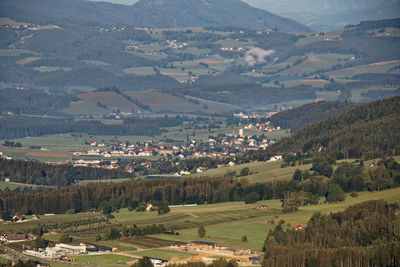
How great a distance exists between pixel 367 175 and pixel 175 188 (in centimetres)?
2740

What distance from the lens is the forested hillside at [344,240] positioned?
305 feet

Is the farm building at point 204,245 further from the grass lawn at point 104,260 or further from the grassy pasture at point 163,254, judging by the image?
the grass lawn at point 104,260

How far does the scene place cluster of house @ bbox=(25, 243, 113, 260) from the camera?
104688mm

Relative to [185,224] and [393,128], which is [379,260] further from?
[393,128]

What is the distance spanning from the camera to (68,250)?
107m

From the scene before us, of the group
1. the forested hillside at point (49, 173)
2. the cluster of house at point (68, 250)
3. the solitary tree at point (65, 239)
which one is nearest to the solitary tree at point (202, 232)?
the cluster of house at point (68, 250)

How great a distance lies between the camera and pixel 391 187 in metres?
137

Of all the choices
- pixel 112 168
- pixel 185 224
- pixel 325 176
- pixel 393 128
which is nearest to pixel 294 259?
pixel 185 224

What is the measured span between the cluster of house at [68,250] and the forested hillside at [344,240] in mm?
17383

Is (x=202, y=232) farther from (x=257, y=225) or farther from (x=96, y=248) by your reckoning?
(x=96, y=248)

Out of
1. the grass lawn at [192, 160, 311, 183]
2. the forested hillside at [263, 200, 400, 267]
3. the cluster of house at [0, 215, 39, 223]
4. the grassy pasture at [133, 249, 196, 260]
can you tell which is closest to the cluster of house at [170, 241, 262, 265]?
the forested hillside at [263, 200, 400, 267]

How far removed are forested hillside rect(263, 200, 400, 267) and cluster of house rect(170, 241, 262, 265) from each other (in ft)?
5.30

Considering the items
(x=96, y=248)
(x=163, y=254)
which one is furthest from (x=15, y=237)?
(x=163, y=254)

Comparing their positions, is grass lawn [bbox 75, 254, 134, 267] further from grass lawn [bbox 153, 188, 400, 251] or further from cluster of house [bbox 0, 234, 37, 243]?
cluster of house [bbox 0, 234, 37, 243]
